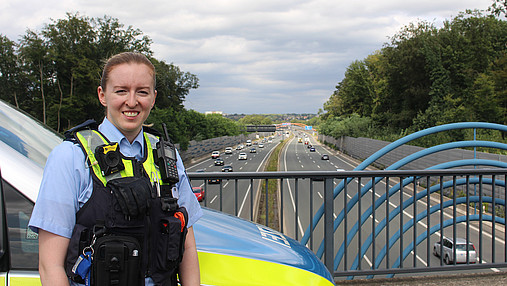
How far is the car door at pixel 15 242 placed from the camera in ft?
5.56

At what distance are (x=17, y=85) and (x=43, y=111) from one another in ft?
12.7

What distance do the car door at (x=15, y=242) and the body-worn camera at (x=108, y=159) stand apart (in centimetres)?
42

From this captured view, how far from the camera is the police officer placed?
150cm

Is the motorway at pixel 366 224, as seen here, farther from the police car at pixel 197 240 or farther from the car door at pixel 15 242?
the car door at pixel 15 242

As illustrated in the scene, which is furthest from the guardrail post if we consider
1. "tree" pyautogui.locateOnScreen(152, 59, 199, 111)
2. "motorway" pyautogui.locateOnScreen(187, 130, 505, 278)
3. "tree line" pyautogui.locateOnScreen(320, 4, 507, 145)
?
"tree" pyautogui.locateOnScreen(152, 59, 199, 111)

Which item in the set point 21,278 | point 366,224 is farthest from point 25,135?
point 366,224

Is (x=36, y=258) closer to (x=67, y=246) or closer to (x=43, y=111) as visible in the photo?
(x=67, y=246)

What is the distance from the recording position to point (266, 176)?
4.32 metres

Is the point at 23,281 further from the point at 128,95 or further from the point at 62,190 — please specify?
the point at 128,95

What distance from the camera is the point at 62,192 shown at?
150 cm

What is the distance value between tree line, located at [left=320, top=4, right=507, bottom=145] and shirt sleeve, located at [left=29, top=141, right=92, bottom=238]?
139 feet

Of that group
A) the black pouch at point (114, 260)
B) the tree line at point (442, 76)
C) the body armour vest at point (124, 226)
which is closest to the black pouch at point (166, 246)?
the body armour vest at point (124, 226)

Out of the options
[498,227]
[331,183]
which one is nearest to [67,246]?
[331,183]

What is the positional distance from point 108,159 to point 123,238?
1.04 ft
